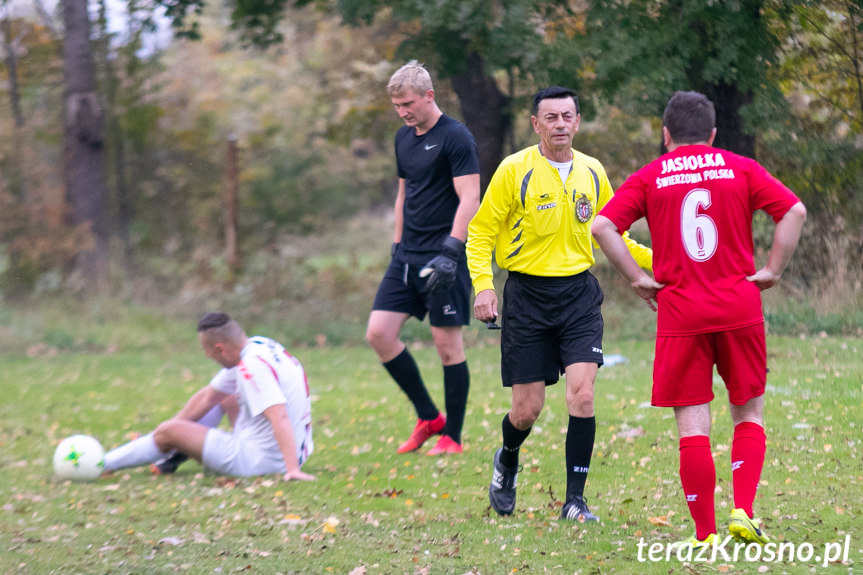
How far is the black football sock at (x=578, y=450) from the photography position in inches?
209

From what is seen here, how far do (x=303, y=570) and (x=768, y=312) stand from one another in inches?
387

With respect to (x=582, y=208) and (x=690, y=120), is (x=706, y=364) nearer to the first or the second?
(x=690, y=120)

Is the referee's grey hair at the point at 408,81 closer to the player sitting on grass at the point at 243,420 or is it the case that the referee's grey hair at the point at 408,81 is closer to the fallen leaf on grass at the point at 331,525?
the player sitting on grass at the point at 243,420

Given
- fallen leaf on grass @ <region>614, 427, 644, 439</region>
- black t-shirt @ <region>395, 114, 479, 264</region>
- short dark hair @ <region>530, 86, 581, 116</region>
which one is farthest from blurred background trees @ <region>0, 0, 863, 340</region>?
short dark hair @ <region>530, 86, 581, 116</region>

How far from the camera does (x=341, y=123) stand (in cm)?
2195

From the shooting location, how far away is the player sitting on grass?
666cm

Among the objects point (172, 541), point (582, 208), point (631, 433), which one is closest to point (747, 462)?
point (582, 208)

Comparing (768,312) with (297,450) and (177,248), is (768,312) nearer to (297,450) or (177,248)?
(297,450)

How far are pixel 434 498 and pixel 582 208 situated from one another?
2034 mm

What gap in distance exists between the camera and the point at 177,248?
2380cm

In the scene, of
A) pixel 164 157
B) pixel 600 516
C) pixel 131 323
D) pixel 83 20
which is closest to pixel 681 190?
pixel 600 516

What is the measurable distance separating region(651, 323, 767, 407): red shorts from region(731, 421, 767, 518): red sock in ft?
0.49

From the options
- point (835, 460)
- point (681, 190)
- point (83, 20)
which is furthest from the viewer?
point (83, 20)

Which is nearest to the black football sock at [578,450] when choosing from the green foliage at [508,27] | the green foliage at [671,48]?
the green foliage at [671,48]
